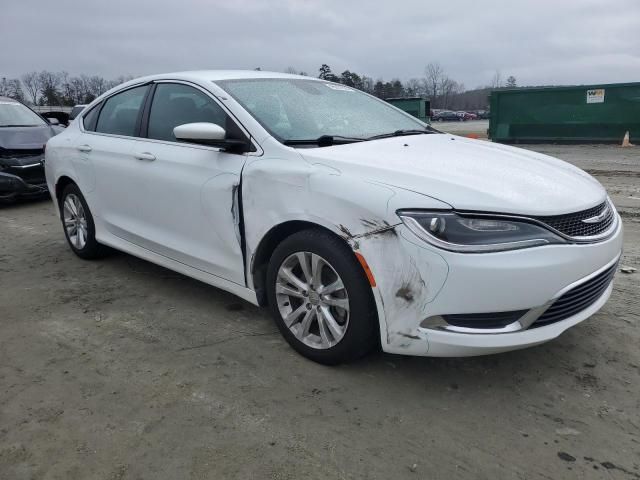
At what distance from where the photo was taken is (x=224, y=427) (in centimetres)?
253

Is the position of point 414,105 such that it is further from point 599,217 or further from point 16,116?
point 599,217

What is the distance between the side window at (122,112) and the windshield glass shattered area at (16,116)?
5.55 metres

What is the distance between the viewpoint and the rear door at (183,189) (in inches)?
131

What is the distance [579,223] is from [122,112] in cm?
355

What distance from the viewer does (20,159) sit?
325 inches

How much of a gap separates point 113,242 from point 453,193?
3120 mm

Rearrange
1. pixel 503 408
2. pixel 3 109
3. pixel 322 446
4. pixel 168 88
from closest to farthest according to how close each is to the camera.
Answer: pixel 322 446, pixel 503 408, pixel 168 88, pixel 3 109

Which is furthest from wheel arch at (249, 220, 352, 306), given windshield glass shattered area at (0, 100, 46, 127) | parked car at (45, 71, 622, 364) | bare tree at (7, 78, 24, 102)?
bare tree at (7, 78, 24, 102)

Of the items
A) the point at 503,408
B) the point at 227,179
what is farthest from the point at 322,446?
the point at 227,179

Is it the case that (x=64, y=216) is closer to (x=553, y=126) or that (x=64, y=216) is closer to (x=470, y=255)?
(x=470, y=255)

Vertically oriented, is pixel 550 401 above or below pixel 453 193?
below

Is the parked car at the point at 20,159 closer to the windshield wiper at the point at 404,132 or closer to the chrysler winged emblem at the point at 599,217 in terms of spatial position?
the windshield wiper at the point at 404,132

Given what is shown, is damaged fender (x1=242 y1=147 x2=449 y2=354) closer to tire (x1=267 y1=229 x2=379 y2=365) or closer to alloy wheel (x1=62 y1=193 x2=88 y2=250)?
tire (x1=267 y1=229 x2=379 y2=365)

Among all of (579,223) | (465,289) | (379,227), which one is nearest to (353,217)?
(379,227)
